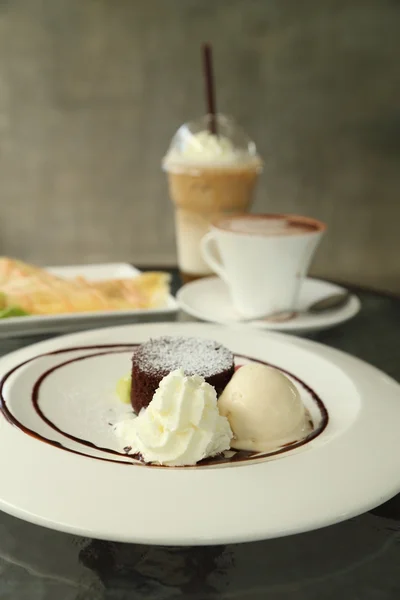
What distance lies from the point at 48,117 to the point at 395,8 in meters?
1.48

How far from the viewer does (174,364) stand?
2.58ft

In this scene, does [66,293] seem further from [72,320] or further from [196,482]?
[196,482]

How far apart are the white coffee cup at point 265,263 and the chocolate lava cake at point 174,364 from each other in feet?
1.19

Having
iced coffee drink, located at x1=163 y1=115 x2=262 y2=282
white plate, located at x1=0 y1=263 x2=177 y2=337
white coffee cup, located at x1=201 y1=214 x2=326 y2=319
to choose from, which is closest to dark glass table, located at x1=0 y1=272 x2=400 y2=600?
white plate, located at x1=0 y1=263 x2=177 y2=337

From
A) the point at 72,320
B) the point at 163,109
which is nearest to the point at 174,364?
the point at 72,320

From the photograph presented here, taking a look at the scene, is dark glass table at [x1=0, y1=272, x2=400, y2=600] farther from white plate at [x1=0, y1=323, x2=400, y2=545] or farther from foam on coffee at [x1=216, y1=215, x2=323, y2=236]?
foam on coffee at [x1=216, y1=215, x2=323, y2=236]

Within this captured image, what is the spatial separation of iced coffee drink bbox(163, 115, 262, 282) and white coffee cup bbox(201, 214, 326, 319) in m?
0.18

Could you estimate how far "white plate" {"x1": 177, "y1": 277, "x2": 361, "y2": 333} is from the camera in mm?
1148

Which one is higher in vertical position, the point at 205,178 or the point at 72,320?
the point at 205,178

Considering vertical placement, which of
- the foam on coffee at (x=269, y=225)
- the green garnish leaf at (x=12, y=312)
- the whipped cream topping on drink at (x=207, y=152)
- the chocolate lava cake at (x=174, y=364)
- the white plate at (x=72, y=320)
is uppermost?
the whipped cream topping on drink at (x=207, y=152)

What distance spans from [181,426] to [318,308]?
0.61m

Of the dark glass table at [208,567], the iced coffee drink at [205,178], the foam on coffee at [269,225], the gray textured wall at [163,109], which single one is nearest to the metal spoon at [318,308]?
the foam on coffee at [269,225]

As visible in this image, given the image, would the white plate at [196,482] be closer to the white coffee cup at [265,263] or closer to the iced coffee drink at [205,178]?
the white coffee cup at [265,263]

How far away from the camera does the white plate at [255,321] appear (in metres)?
1.15
